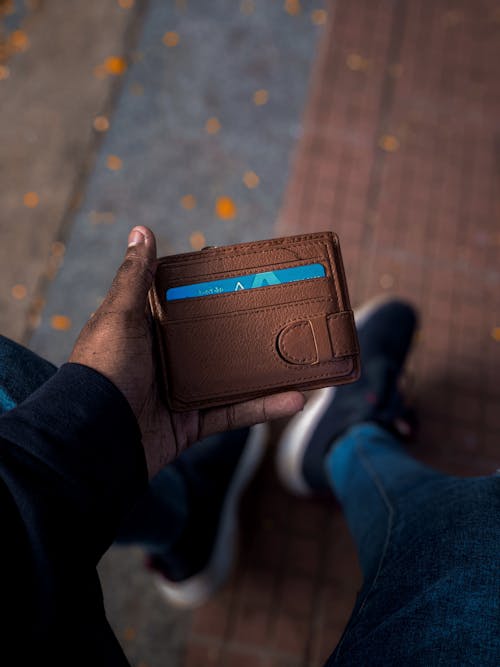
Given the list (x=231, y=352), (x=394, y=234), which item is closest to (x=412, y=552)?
(x=231, y=352)

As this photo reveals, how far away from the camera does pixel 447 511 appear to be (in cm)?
142

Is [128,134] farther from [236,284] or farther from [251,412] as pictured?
[251,412]

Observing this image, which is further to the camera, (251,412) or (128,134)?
(128,134)

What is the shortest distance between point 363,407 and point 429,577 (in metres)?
1.00

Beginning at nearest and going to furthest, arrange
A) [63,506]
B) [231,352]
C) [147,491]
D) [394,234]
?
[63,506] < [231,352] < [147,491] < [394,234]

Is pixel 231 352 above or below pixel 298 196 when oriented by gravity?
above

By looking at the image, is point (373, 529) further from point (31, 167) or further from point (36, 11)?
point (36, 11)

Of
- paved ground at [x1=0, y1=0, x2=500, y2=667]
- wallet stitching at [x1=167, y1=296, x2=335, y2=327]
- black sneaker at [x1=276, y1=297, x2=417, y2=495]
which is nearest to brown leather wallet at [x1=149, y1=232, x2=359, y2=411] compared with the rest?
wallet stitching at [x1=167, y1=296, x2=335, y2=327]

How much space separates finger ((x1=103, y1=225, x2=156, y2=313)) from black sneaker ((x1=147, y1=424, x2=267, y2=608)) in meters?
0.97

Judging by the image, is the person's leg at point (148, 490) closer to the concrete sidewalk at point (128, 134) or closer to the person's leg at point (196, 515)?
the person's leg at point (196, 515)

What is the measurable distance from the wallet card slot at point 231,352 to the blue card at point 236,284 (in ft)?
0.21

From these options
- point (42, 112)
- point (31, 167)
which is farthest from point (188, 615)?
point (42, 112)

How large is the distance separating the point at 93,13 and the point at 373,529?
10.1 feet

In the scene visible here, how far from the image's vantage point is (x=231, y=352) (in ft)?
4.59
